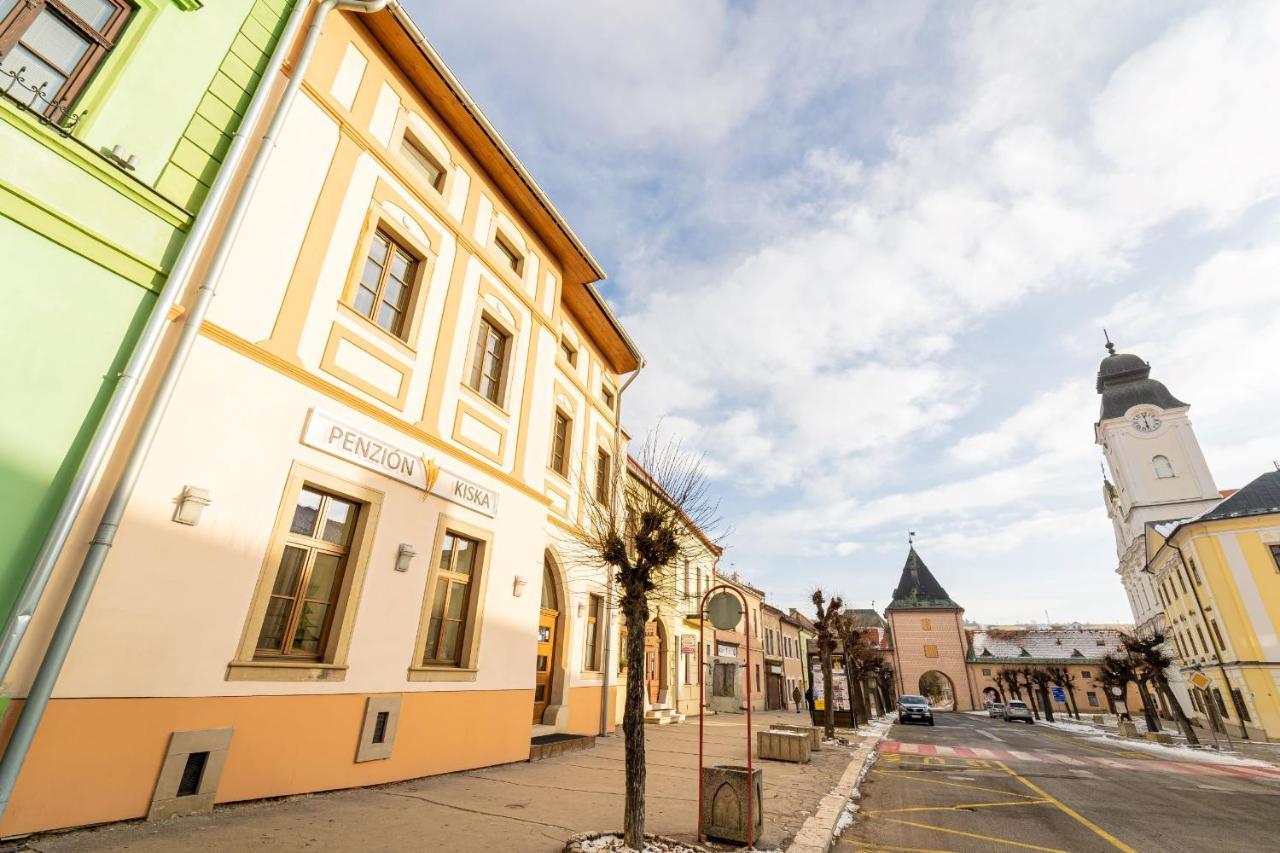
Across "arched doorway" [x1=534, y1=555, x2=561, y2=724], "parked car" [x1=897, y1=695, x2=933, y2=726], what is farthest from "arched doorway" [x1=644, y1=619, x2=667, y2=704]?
"parked car" [x1=897, y1=695, x2=933, y2=726]

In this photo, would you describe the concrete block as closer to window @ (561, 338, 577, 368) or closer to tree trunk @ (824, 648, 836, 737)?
tree trunk @ (824, 648, 836, 737)

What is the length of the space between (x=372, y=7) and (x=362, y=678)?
9.14 metres

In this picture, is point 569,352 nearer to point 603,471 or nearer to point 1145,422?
point 603,471

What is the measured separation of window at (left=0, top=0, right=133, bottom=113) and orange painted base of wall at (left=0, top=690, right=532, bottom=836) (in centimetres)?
572

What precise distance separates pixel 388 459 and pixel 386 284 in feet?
9.01

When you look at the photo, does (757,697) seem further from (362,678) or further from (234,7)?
(234,7)

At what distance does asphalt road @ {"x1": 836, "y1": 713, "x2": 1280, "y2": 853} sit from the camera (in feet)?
22.1

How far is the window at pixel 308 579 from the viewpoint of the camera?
250 inches

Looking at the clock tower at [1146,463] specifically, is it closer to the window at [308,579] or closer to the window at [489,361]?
the window at [489,361]

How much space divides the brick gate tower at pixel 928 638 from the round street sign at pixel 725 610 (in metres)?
69.6

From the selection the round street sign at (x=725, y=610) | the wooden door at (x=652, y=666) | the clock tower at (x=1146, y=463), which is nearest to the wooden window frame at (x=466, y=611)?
the round street sign at (x=725, y=610)

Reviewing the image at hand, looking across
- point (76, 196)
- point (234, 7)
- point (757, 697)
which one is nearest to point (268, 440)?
point (76, 196)

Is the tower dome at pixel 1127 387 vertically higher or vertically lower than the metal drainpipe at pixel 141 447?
higher

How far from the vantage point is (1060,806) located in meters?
8.91
